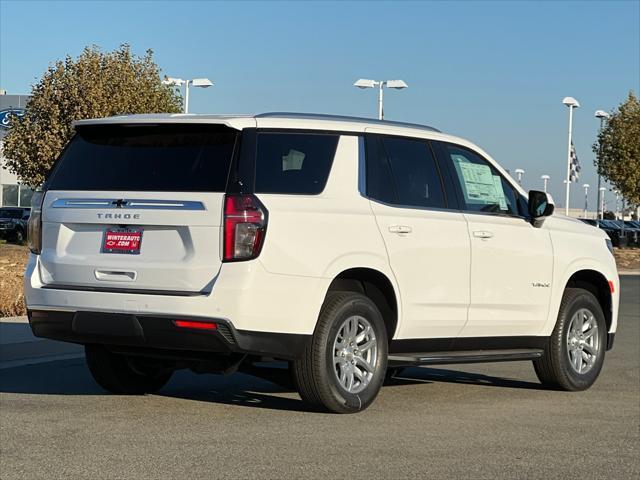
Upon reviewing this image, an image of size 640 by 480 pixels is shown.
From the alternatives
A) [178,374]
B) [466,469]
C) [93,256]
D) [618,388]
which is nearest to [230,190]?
[93,256]

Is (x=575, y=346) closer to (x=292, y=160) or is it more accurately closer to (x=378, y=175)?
(x=378, y=175)

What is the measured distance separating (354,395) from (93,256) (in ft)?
6.67

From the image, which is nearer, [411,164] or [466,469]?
[466,469]

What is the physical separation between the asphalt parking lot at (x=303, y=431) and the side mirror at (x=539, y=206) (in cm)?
148

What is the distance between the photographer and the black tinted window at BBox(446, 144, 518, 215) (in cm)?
969

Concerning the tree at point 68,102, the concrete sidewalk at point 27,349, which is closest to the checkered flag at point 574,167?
the tree at point 68,102

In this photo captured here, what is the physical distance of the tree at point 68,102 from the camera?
148 ft

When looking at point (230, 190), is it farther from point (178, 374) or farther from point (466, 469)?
point (178, 374)

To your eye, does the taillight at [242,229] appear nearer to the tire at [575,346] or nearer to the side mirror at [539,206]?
the side mirror at [539,206]

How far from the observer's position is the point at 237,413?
863 centimetres

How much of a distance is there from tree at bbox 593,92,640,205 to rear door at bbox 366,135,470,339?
57787mm

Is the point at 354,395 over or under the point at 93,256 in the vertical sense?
under

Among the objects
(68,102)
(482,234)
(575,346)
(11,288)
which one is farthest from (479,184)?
(68,102)

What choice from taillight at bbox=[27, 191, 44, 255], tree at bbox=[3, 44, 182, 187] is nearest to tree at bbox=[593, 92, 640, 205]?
tree at bbox=[3, 44, 182, 187]
